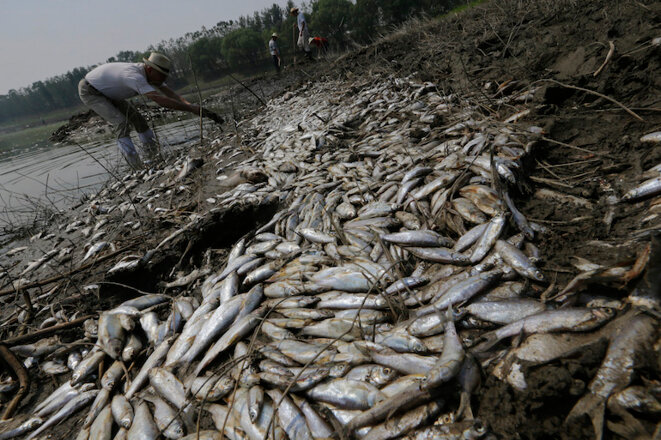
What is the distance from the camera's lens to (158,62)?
6.89 m

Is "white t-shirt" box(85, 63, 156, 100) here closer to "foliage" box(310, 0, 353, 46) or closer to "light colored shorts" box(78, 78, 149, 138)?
"light colored shorts" box(78, 78, 149, 138)

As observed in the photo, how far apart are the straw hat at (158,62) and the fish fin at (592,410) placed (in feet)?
27.8

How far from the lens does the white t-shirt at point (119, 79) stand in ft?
21.6

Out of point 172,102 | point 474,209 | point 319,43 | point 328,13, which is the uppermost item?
point 328,13

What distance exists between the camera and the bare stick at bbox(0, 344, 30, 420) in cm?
243

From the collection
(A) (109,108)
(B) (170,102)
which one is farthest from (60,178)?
(B) (170,102)

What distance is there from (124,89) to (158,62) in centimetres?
104

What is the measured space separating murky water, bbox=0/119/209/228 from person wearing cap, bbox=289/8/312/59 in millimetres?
7352

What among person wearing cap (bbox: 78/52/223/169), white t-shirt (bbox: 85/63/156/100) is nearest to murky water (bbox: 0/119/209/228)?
person wearing cap (bbox: 78/52/223/169)

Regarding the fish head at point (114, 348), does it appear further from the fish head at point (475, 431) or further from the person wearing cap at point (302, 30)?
the person wearing cap at point (302, 30)

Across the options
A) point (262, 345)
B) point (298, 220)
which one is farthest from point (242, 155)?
point (262, 345)

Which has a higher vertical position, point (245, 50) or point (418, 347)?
point (245, 50)

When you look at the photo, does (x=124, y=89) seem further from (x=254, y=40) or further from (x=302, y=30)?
(x=254, y=40)

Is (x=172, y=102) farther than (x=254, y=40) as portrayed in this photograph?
No
